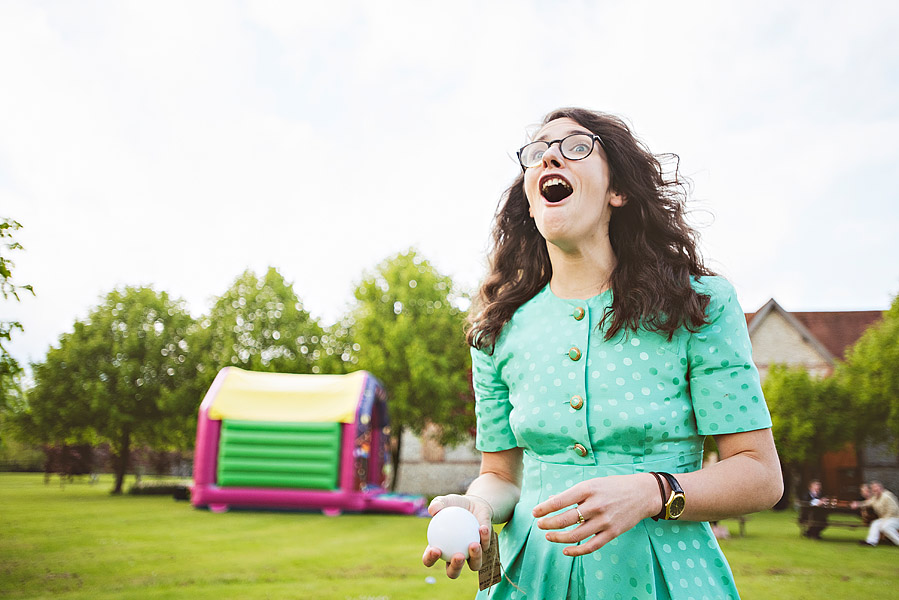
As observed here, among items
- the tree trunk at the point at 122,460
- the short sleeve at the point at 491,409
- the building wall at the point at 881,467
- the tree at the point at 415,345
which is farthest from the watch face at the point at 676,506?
the building wall at the point at 881,467

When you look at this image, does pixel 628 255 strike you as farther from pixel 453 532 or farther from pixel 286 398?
pixel 286 398

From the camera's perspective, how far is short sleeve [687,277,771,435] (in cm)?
131

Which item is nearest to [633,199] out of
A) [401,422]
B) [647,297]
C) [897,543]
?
[647,297]

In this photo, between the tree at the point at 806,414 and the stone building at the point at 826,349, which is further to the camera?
the stone building at the point at 826,349

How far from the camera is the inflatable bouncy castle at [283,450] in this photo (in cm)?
1259

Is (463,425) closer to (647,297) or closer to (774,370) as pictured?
(774,370)

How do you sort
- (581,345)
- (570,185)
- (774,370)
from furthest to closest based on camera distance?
(774,370)
(570,185)
(581,345)

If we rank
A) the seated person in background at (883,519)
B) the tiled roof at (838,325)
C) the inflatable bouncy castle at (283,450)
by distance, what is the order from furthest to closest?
the tiled roof at (838,325), the inflatable bouncy castle at (283,450), the seated person in background at (883,519)

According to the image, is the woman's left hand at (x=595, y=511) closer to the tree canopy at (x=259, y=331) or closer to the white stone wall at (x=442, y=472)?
the tree canopy at (x=259, y=331)

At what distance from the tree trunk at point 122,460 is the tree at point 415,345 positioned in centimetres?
738

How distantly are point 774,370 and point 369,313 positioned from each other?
12.7 metres

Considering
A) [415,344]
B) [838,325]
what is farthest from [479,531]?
[838,325]

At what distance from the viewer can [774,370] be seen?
18.8m

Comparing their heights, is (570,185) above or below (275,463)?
above
